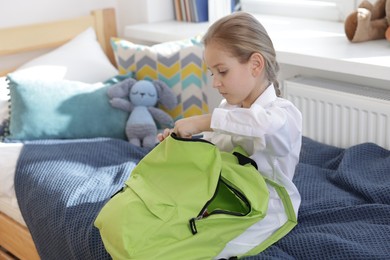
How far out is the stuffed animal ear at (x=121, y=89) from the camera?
8.53 feet

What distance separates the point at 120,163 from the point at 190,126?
0.70 m

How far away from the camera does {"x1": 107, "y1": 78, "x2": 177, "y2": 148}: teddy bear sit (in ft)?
8.34

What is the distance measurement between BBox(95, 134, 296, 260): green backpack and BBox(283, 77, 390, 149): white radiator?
0.71 meters

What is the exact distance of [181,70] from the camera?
8.77ft

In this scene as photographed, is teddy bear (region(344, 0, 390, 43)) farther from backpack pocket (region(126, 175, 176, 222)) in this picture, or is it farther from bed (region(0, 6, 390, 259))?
backpack pocket (region(126, 175, 176, 222))

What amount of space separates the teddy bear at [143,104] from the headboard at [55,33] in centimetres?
51

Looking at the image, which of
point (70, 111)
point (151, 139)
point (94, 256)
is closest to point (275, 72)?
point (94, 256)

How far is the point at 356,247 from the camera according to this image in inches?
65.9

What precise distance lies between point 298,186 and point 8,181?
98 cm

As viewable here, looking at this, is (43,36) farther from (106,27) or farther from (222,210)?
(222,210)

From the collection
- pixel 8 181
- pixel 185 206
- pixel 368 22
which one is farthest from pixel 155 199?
pixel 368 22

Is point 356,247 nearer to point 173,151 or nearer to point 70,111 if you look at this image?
point 173,151

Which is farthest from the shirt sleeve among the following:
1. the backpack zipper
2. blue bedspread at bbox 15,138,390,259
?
blue bedspread at bbox 15,138,390,259

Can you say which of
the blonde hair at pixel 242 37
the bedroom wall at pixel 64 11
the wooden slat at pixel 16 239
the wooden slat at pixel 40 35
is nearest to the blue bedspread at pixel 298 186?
the wooden slat at pixel 16 239
